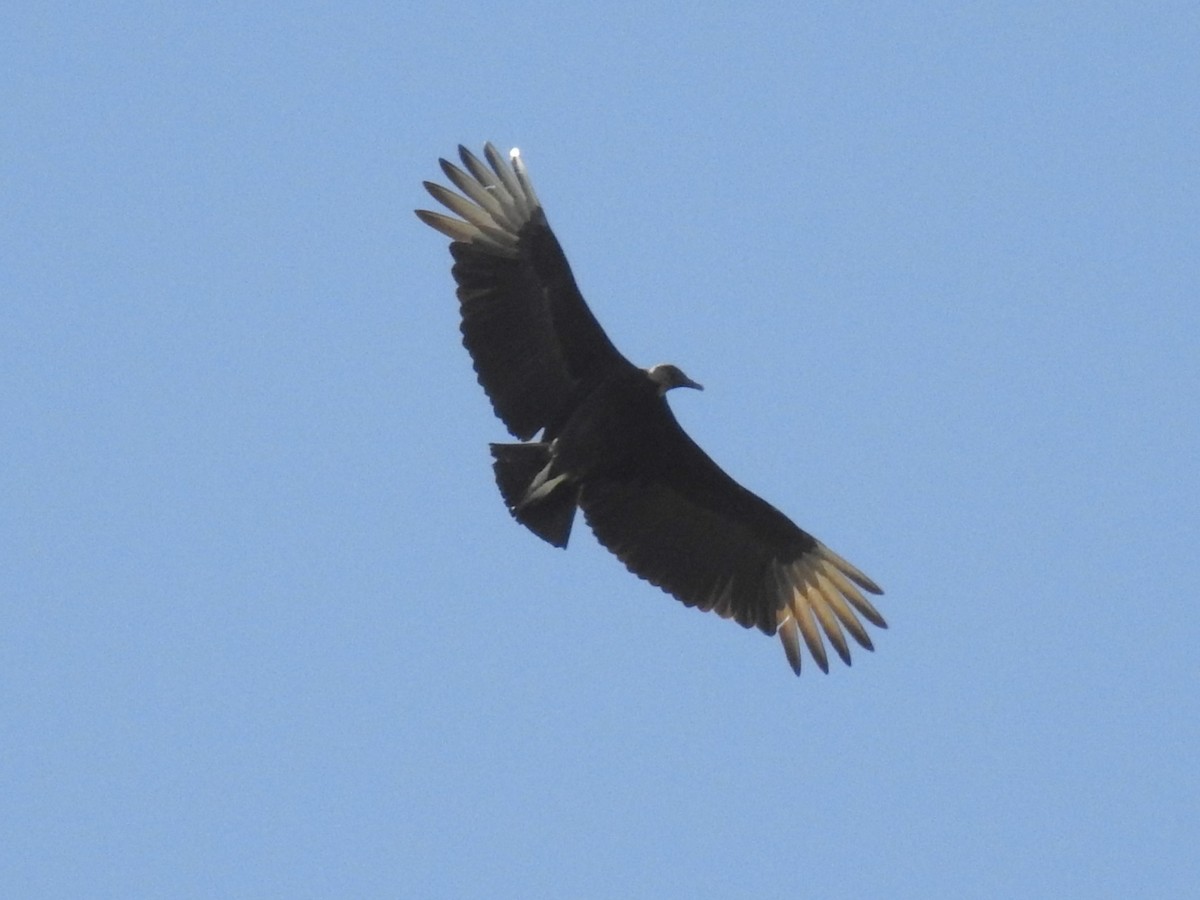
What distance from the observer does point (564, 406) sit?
11117 millimetres

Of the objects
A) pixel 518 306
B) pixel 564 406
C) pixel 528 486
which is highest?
pixel 518 306

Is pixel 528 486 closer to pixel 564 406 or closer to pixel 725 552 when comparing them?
pixel 564 406

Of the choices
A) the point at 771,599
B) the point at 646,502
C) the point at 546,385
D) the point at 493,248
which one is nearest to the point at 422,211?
the point at 493,248

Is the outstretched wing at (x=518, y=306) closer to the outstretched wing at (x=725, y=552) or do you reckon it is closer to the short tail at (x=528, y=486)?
the short tail at (x=528, y=486)

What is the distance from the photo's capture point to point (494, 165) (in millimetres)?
11172

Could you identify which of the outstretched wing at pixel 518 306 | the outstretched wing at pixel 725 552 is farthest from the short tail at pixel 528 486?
the outstretched wing at pixel 725 552

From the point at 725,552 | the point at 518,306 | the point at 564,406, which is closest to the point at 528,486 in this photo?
the point at 564,406

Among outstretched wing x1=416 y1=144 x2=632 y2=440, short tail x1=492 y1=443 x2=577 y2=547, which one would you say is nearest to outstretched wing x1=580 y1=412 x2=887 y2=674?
short tail x1=492 y1=443 x2=577 y2=547

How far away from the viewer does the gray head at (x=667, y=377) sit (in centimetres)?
1113

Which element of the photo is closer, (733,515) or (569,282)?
(569,282)

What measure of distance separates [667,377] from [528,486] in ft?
3.19

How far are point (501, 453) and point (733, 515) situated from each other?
5.15 ft

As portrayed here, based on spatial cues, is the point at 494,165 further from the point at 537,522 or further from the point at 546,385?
the point at 537,522

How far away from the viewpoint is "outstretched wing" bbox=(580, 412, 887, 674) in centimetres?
1151
